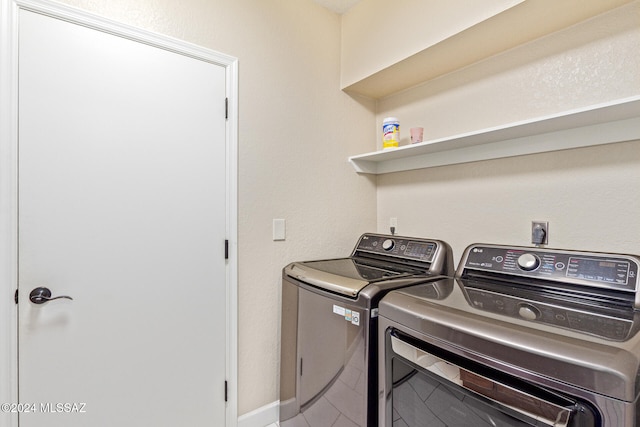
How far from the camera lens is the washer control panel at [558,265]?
1.01m

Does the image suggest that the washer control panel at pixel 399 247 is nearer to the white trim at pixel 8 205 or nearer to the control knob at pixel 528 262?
the control knob at pixel 528 262

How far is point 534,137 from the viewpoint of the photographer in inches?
56.4

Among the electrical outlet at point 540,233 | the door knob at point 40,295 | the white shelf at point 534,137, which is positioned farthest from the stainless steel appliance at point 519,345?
the door knob at point 40,295

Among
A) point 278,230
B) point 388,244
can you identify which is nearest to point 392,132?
point 388,244

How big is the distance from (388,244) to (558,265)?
0.85 metres

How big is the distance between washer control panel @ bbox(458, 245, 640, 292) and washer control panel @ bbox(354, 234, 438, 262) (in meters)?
0.19

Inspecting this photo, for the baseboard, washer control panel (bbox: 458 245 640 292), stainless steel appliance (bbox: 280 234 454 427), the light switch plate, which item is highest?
the light switch plate

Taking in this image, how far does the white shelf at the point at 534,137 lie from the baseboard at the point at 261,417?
164 centimetres

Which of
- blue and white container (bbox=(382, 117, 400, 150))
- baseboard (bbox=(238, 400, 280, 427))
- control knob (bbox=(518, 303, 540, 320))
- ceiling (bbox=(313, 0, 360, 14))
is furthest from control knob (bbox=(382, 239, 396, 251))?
ceiling (bbox=(313, 0, 360, 14))

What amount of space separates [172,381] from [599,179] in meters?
2.15

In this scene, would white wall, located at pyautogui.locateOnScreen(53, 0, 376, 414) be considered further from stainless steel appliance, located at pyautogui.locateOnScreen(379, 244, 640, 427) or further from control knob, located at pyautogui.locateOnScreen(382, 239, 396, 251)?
stainless steel appliance, located at pyautogui.locateOnScreen(379, 244, 640, 427)

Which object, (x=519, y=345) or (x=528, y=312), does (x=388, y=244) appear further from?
(x=519, y=345)

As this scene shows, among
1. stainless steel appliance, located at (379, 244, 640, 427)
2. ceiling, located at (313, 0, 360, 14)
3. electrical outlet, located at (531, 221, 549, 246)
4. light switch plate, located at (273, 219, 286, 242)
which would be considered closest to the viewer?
stainless steel appliance, located at (379, 244, 640, 427)

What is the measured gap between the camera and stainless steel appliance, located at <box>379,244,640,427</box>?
0.67 metres
